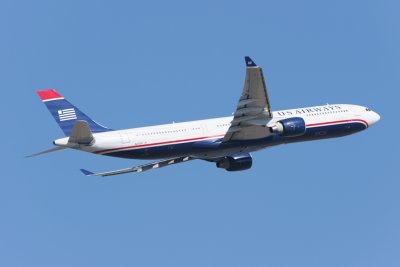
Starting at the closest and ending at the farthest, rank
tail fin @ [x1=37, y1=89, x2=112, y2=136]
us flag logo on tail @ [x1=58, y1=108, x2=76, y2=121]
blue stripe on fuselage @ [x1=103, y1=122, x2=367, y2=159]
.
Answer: tail fin @ [x1=37, y1=89, x2=112, y2=136]
us flag logo on tail @ [x1=58, y1=108, x2=76, y2=121]
blue stripe on fuselage @ [x1=103, y1=122, x2=367, y2=159]

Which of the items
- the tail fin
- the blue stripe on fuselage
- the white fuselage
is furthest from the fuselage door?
the tail fin

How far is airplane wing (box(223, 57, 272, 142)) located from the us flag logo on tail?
11523 millimetres

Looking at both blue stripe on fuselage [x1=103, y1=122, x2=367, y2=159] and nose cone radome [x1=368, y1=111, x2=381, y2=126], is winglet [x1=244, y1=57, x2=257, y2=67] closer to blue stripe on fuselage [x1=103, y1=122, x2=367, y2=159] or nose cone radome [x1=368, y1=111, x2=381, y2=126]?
blue stripe on fuselage [x1=103, y1=122, x2=367, y2=159]

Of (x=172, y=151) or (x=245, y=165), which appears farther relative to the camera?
(x=245, y=165)

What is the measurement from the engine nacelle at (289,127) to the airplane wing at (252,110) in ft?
2.74

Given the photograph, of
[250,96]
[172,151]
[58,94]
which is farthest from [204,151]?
[58,94]

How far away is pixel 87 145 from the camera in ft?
197

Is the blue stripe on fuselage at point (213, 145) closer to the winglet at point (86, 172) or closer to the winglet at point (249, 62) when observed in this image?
the winglet at point (86, 172)

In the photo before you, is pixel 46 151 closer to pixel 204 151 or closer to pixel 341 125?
pixel 204 151

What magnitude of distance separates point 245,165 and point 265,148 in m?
2.72

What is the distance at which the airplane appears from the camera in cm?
5944

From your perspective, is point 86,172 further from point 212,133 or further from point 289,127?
point 289,127

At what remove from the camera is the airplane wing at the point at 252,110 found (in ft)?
189

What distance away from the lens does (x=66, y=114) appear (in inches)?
2414
